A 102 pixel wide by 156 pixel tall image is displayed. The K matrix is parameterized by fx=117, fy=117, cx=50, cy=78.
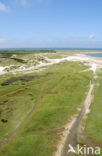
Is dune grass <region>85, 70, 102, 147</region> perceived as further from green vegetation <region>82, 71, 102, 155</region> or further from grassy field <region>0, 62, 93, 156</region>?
grassy field <region>0, 62, 93, 156</region>

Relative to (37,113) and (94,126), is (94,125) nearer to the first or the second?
(94,126)

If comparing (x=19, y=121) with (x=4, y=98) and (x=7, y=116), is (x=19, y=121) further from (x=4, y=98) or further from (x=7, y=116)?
(x=4, y=98)

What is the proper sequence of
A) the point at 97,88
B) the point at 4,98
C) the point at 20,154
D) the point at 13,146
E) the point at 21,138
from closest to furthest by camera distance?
1. the point at 20,154
2. the point at 13,146
3. the point at 21,138
4. the point at 4,98
5. the point at 97,88

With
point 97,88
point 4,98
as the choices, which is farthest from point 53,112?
point 97,88

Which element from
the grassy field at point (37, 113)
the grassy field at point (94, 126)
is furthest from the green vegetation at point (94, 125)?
the grassy field at point (37, 113)

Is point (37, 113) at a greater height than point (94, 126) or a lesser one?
greater

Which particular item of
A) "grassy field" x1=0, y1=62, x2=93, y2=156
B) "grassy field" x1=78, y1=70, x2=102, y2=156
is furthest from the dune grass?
"grassy field" x1=0, y1=62, x2=93, y2=156

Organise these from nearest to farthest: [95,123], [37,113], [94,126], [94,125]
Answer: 1. [94,126]
2. [94,125]
3. [95,123]
4. [37,113]

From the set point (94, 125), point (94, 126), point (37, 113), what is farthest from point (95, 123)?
point (37, 113)
